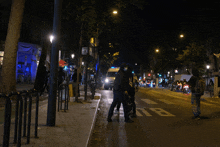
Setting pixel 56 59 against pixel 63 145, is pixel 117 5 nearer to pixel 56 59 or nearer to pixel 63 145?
pixel 56 59

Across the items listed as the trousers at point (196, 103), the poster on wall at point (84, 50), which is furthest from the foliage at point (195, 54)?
the trousers at point (196, 103)

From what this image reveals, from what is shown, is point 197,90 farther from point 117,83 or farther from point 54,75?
point 54,75

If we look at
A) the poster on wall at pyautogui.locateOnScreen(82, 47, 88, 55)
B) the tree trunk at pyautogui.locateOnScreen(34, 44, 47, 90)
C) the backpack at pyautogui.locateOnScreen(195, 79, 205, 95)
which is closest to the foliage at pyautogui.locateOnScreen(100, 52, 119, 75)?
the tree trunk at pyautogui.locateOnScreen(34, 44, 47, 90)

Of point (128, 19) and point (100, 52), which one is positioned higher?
point (128, 19)

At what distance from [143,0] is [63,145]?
9.32m

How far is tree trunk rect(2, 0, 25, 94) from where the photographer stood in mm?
12266

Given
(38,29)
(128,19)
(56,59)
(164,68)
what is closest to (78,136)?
(56,59)

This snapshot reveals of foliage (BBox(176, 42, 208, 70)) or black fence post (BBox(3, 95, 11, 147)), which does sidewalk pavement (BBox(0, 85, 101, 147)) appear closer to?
black fence post (BBox(3, 95, 11, 147))

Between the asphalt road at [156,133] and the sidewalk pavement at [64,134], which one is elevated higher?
the sidewalk pavement at [64,134]

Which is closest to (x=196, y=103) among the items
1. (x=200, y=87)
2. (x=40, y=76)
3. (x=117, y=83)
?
(x=200, y=87)

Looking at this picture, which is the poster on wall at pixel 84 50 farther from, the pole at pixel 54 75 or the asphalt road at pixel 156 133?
the pole at pixel 54 75

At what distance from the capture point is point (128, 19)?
3512 cm

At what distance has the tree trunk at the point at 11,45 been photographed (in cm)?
1227

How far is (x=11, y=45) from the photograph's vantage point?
40.3ft
